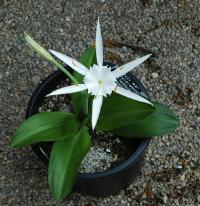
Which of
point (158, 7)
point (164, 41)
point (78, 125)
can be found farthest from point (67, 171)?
point (158, 7)

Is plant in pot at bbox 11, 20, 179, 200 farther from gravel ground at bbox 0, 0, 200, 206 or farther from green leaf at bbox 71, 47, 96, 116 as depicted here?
gravel ground at bbox 0, 0, 200, 206

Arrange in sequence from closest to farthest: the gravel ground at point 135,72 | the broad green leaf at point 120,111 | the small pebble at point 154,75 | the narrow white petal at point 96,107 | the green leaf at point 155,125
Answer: the narrow white petal at point 96,107, the broad green leaf at point 120,111, the green leaf at point 155,125, the gravel ground at point 135,72, the small pebble at point 154,75

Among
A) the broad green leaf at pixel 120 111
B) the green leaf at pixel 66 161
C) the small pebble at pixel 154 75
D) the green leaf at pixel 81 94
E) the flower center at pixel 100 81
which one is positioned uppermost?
the small pebble at pixel 154 75

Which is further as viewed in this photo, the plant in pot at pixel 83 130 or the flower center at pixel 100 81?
the plant in pot at pixel 83 130

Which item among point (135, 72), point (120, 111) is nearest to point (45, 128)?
point (120, 111)

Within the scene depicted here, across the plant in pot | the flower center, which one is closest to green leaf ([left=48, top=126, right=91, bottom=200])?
the plant in pot

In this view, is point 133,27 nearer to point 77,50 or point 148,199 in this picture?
point 77,50

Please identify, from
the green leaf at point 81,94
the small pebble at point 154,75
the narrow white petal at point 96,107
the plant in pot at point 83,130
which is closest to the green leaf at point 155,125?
the plant in pot at point 83,130

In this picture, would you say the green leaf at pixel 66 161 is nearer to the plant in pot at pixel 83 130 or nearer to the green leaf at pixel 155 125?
the plant in pot at pixel 83 130

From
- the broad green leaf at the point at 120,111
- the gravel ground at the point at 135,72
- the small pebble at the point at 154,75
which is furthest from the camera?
the small pebble at the point at 154,75
